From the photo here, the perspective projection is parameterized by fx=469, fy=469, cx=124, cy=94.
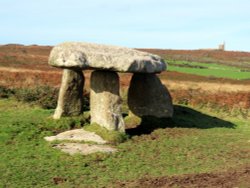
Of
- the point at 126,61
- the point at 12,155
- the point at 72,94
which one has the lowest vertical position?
the point at 12,155

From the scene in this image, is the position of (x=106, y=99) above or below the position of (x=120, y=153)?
above

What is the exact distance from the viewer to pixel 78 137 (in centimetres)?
1569

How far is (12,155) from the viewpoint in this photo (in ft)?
45.1

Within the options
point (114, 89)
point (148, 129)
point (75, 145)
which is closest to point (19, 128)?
point (75, 145)

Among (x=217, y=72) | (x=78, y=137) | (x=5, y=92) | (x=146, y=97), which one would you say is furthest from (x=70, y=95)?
(x=217, y=72)

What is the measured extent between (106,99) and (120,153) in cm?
307

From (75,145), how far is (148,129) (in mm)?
4431

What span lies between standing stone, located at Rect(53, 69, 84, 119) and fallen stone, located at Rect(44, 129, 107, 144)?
7.20 feet

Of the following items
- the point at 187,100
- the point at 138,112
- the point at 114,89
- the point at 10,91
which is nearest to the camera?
the point at 114,89

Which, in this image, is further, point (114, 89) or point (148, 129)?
point (148, 129)

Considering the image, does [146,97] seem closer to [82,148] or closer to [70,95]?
[70,95]

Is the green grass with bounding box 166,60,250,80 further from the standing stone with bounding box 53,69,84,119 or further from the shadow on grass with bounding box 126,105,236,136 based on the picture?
the standing stone with bounding box 53,69,84,119

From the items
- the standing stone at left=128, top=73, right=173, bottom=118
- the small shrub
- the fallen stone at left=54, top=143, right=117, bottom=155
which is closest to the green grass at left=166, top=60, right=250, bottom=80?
the small shrub

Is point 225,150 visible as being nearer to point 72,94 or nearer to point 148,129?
point 148,129
